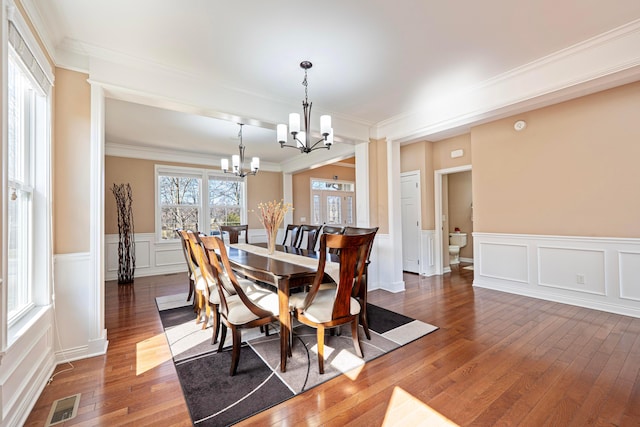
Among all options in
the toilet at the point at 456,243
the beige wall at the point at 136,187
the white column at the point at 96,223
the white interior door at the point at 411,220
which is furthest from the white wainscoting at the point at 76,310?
the toilet at the point at 456,243

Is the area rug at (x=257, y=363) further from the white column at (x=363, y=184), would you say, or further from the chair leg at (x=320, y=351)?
the white column at (x=363, y=184)

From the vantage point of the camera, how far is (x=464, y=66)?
2.81 m

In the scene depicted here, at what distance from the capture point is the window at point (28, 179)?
1769 millimetres

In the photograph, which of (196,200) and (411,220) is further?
(196,200)

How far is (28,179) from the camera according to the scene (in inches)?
79.3

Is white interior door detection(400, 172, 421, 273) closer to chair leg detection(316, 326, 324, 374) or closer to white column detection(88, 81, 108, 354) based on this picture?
chair leg detection(316, 326, 324, 374)

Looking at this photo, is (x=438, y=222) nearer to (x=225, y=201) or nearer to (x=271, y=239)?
(x=271, y=239)

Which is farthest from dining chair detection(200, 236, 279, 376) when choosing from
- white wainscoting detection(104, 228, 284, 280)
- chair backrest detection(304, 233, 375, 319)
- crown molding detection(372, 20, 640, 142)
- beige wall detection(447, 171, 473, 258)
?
beige wall detection(447, 171, 473, 258)

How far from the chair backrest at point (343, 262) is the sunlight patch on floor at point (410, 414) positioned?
0.65m

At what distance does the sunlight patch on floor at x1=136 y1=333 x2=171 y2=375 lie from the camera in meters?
2.18

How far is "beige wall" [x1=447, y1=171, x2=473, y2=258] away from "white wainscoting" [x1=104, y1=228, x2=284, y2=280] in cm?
630

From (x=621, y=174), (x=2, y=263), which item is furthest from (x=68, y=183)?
(x=621, y=174)

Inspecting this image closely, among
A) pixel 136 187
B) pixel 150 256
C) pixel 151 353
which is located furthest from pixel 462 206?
pixel 136 187

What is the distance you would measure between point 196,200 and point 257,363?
4.86 m
